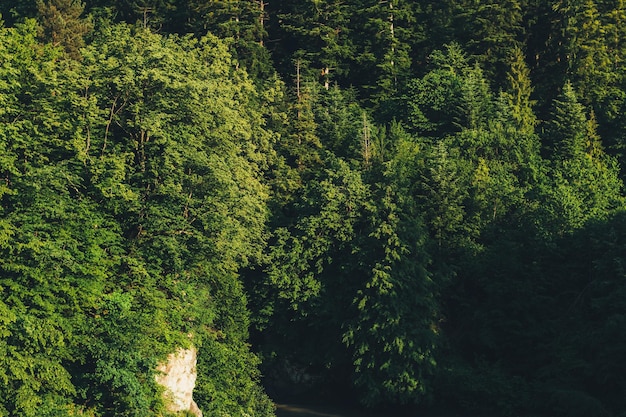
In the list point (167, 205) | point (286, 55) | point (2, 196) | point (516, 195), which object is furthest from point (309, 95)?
point (2, 196)

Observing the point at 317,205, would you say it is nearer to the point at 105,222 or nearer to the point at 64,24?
the point at 105,222

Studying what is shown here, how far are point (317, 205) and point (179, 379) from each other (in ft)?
57.0

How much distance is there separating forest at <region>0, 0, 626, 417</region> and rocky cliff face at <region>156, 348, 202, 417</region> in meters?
0.83

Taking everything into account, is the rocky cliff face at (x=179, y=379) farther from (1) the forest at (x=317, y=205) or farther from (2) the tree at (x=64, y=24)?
(2) the tree at (x=64, y=24)

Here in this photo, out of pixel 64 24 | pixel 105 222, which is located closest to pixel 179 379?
pixel 105 222

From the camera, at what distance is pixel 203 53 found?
56.6 meters

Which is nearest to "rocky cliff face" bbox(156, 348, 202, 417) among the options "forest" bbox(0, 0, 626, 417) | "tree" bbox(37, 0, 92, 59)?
"forest" bbox(0, 0, 626, 417)

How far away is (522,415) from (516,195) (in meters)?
14.6

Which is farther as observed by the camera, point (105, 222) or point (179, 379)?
point (179, 379)

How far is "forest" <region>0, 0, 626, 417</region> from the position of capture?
3862 centimetres

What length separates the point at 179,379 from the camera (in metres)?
41.8

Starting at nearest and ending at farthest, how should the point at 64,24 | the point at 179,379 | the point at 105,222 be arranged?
1. the point at 105,222
2. the point at 179,379
3. the point at 64,24

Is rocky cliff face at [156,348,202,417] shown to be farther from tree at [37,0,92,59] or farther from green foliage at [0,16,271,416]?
tree at [37,0,92,59]

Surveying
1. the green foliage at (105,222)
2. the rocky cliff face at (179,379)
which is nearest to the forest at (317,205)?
the green foliage at (105,222)
